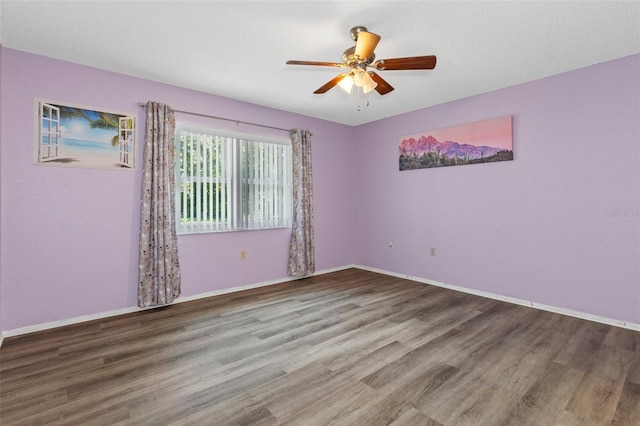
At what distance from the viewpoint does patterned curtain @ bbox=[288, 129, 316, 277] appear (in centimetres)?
477

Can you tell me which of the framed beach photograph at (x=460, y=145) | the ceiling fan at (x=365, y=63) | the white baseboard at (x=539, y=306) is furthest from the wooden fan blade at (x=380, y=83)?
the white baseboard at (x=539, y=306)

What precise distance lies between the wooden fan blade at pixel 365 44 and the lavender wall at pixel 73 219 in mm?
2435

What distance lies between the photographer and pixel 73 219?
3.12 meters

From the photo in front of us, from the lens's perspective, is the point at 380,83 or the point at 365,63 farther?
the point at 380,83

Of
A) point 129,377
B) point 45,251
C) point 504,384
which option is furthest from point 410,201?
point 45,251

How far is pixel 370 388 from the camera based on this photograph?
6.64ft

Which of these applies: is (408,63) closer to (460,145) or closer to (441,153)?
(460,145)

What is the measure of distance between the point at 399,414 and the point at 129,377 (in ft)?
6.06

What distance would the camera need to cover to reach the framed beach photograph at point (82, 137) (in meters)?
2.97

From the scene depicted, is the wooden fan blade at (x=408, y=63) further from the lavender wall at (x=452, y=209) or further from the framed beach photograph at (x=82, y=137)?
the framed beach photograph at (x=82, y=137)

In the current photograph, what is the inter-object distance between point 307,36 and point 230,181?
225 centimetres

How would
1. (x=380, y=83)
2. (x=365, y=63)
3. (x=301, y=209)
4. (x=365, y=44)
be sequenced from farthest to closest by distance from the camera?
(x=301, y=209)
(x=380, y=83)
(x=365, y=63)
(x=365, y=44)

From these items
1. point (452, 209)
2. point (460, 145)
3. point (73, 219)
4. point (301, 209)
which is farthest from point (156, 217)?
point (460, 145)

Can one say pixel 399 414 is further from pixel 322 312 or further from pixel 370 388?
pixel 322 312
